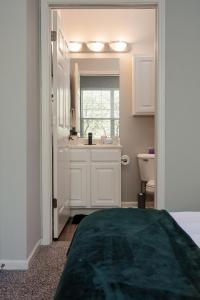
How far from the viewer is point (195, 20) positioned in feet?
9.18

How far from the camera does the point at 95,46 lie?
177 inches

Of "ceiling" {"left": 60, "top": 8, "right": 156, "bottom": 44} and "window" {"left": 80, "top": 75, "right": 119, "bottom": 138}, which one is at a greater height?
"ceiling" {"left": 60, "top": 8, "right": 156, "bottom": 44}

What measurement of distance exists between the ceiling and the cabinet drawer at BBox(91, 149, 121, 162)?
1.53 metres

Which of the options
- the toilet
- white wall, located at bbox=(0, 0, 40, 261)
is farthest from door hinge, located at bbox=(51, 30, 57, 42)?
the toilet

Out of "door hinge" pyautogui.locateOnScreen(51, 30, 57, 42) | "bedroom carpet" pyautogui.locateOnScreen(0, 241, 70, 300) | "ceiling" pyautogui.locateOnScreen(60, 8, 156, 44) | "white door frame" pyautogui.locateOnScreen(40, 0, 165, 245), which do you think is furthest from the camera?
"ceiling" pyautogui.locateOnScreen(60, 8, 156, 44)

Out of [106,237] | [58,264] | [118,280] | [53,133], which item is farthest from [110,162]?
[118,280]

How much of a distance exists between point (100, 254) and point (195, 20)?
7.85 ft

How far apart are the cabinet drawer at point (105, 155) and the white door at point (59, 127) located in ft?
1.66

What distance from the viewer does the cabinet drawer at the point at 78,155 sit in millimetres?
4047

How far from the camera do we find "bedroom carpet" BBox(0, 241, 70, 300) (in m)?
1.99

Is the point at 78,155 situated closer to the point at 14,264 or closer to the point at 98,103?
the point at 98,103

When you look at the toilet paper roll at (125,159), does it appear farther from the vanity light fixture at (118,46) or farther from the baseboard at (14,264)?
the baseboard at (14,264)

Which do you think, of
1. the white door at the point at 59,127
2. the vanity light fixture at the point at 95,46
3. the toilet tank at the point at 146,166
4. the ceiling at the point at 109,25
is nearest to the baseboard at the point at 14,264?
the white door at the point at 59,127

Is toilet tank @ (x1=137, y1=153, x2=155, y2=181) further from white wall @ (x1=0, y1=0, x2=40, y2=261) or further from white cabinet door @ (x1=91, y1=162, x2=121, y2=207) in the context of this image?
white wall @ (x1=0, y1=0, x2=40, y2=261)
